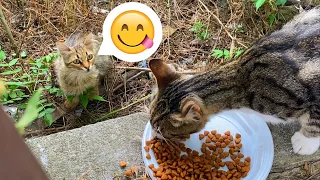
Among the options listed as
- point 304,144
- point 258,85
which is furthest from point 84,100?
point 304,144

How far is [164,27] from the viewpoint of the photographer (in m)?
3.34

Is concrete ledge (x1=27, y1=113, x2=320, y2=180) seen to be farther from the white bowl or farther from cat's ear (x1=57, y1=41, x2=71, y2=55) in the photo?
cat's ear (x1=57, y1=41, x2=71, y2=55)

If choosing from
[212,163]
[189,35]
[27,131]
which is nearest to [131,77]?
[189,35]

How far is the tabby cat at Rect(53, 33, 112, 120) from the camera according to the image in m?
2.64

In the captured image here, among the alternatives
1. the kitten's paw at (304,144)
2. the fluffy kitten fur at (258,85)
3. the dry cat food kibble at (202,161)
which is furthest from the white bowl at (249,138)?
the fluffy kitten fur at (258,85)

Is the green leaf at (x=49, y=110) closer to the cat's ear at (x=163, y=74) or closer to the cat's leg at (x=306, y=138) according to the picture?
the cat's ear at (x=163, y=74)

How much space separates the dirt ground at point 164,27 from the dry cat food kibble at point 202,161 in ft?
2.38

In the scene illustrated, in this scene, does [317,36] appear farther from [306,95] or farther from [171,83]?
[171,83]

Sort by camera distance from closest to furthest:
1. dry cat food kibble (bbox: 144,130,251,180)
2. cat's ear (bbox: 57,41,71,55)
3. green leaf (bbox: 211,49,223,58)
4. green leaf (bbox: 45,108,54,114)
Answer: dry cat food kibble (bbox: 144,130,251,180), cat's ear (bbox: 57,41,71,55), green leaf (bbox: 45,108,54,114), green leaf (bbox: 211,49,223,58)

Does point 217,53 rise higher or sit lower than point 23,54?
higher

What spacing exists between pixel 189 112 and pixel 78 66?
102cm

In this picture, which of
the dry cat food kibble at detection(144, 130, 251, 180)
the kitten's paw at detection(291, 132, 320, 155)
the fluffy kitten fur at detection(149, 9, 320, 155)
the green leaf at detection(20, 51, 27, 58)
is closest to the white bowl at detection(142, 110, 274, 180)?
the dry cat food kibble at detection(144, 130, 251, 180)

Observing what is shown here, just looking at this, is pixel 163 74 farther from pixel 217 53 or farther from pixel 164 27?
pixel 164 27

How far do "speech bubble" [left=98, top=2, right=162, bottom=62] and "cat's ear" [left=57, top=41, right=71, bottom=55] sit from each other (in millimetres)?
236
